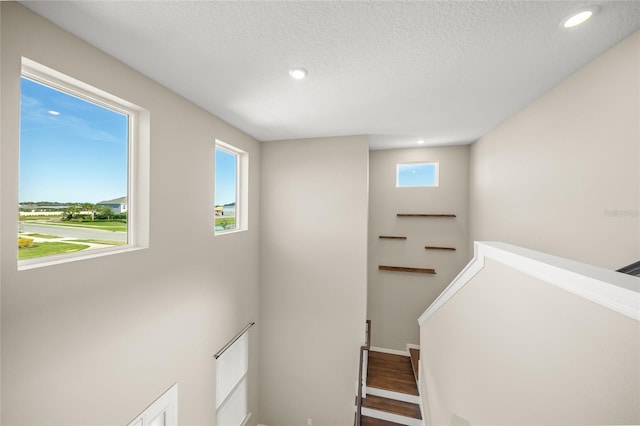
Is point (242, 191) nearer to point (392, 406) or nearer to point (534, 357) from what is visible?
point (534, 357)

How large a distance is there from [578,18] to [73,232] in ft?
11.2

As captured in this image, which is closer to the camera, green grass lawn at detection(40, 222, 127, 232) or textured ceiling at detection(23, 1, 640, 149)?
textured ceiling at detection(23, 1, 640, 149)

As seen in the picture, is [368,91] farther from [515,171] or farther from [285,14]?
[515,171]

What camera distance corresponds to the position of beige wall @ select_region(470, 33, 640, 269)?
147cm

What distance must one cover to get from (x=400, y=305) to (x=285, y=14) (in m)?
4.46

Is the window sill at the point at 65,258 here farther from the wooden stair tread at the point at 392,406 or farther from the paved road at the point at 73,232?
the wooden stair tread at the point at 392,406

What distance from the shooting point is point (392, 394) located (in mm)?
3303

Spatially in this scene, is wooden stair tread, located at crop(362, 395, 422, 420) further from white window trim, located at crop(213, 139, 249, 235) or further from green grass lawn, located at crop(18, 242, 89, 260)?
green grass lawn, located at crop(18, 242, 89, 260)

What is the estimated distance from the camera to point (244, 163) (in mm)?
3598

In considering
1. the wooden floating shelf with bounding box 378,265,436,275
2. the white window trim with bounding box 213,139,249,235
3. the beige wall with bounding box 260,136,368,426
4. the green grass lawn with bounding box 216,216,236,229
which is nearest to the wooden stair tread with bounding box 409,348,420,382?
the beige wall with bounding box 260,136,368,426

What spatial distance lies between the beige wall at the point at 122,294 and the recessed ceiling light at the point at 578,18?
2.93 metres

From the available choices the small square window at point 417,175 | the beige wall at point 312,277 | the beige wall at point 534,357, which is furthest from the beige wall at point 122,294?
the small square window at point 417,175

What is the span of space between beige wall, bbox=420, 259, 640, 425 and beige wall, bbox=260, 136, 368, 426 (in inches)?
63.3

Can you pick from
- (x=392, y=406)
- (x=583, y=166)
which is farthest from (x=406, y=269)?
(x=583, y=166)
